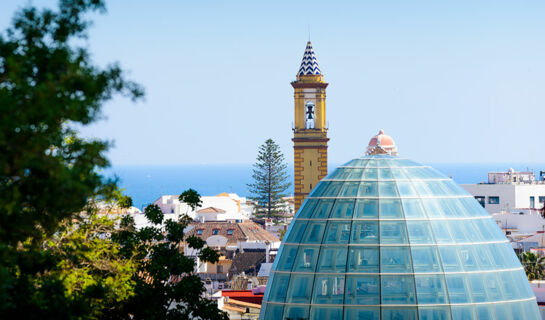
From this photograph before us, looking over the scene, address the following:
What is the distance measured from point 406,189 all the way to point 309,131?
169ft

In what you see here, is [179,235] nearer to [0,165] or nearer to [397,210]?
[397,210]

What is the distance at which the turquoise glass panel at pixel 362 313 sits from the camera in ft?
83.5

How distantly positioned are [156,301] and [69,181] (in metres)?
12.1

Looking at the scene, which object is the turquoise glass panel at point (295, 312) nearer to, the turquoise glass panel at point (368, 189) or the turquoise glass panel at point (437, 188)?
the turquoise glass panel at point (368, 189)

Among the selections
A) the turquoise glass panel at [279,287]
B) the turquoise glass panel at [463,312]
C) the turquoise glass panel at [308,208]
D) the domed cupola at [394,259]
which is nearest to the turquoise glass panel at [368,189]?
the domed cupola at [394,259]

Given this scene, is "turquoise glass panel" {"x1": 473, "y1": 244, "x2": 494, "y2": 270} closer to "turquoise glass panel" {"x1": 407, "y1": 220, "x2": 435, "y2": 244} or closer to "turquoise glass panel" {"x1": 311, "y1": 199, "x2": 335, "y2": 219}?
"turquoise glass panel" {"x1": 407, "y1": 220, "x2": 435, "y2": 244}

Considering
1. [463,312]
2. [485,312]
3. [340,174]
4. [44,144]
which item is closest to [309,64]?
[340,174]

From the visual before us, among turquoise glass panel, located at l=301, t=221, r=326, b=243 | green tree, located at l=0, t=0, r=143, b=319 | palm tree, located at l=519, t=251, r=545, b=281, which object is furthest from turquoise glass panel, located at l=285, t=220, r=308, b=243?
palm tree, located at l=519, t=251, r=545, b=281

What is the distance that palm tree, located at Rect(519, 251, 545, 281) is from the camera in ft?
171

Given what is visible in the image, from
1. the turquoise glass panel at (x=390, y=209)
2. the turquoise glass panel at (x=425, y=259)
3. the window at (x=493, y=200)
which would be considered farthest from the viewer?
the window at (x=493, y=200)

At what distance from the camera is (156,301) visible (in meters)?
24.8

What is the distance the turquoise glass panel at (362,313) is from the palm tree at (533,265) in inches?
1105

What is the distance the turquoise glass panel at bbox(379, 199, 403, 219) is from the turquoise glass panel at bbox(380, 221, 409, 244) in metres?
0.20

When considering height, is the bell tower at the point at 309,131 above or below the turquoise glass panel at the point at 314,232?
above
